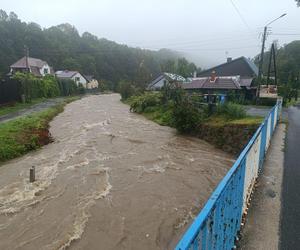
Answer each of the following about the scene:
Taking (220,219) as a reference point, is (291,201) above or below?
below

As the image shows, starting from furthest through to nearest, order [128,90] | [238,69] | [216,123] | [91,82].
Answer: [91,82] → [128,90] → [238,69] → [216,123]

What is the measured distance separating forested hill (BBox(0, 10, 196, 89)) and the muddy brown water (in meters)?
30.0

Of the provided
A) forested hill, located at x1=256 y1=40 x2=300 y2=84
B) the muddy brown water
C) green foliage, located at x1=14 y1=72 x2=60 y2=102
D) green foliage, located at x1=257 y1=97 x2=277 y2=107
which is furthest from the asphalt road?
forested hill, located at x1=256 y1=40 x2=300 y2=84

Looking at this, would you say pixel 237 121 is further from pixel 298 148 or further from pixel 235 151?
pixel 298 148

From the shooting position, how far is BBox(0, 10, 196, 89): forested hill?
57.3 meters

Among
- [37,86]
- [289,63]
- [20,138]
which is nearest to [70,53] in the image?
[37,86]

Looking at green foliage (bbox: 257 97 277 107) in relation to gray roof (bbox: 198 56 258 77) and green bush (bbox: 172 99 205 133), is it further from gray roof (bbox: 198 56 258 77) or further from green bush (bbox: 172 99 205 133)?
green bush (bbox: 172 99 205 133)

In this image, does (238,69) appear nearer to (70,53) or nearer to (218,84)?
(218,84)

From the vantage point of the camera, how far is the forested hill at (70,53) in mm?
57312

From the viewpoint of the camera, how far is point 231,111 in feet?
47.5

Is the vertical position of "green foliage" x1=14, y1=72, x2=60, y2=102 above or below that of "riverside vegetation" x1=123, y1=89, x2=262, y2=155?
above

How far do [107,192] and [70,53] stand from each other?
7610 cm

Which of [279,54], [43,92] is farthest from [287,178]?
[279,54]

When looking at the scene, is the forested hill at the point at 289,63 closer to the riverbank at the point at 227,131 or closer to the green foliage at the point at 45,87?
the green foliage at the point at 45,87
